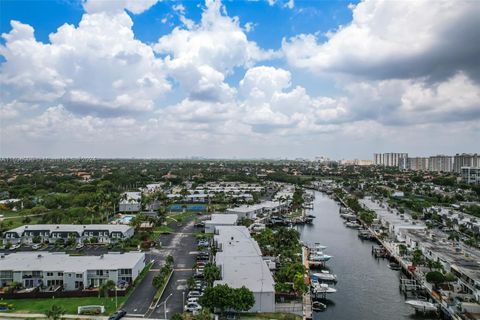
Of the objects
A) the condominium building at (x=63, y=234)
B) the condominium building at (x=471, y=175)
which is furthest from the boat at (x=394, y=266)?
the condominium building at (x=471, y=175)

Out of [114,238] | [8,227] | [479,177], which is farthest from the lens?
[479,177]

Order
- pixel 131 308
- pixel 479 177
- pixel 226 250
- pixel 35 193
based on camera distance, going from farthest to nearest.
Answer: pixel 479 177, pixel 35 193, pixel 226 250, pixel 131 308

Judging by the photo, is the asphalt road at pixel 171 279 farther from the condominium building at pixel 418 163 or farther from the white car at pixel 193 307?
the condominium building at pixel 418 163

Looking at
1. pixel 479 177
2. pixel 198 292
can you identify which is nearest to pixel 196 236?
pixel 198 292

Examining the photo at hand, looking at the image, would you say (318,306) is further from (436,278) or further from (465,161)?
(465,161)

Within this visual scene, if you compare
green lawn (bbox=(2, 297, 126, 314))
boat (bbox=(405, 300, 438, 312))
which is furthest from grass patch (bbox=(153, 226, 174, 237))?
boat (bbox=(405, 300, 438, 312))

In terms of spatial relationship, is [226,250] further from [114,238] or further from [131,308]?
[114,238]
